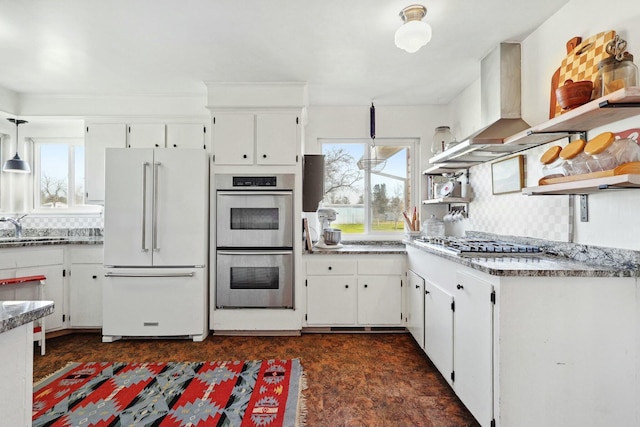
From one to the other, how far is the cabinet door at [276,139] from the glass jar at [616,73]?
2.23 m

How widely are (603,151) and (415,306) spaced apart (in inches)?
71.4

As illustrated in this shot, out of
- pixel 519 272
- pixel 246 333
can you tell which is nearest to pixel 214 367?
pixel 246 333

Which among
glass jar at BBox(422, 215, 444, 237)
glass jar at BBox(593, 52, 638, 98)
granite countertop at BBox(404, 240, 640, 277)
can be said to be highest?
glass jar at BBox(593, 52, 638, 98)

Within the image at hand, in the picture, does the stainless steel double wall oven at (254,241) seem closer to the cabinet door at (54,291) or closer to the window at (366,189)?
the window at (366,189)

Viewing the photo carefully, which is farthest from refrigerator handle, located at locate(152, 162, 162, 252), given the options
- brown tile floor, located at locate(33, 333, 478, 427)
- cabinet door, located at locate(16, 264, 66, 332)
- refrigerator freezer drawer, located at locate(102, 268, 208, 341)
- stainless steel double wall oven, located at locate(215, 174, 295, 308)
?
cabinet door, located at locate(16, 264, 66, 332)

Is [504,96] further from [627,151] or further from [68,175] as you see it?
[68,175]

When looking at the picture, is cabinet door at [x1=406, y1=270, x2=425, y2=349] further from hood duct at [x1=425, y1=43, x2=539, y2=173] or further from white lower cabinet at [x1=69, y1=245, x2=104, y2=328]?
white lower cabinet at [x1=69, y1=245, x2=104, y2=328]

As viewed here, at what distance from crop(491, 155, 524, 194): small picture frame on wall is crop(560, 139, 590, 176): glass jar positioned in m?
0.74

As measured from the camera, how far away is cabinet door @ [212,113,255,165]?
312cm

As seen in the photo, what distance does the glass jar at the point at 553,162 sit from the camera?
67.6 inches

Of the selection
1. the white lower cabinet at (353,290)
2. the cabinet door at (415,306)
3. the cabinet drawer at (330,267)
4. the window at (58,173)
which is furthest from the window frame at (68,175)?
the cabinet door at (415,306)

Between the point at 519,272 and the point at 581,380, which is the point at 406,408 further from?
the point at 519,272

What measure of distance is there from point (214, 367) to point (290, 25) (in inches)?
98.8

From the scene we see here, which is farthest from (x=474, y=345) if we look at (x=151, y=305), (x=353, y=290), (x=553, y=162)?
(x=151, y=305)
